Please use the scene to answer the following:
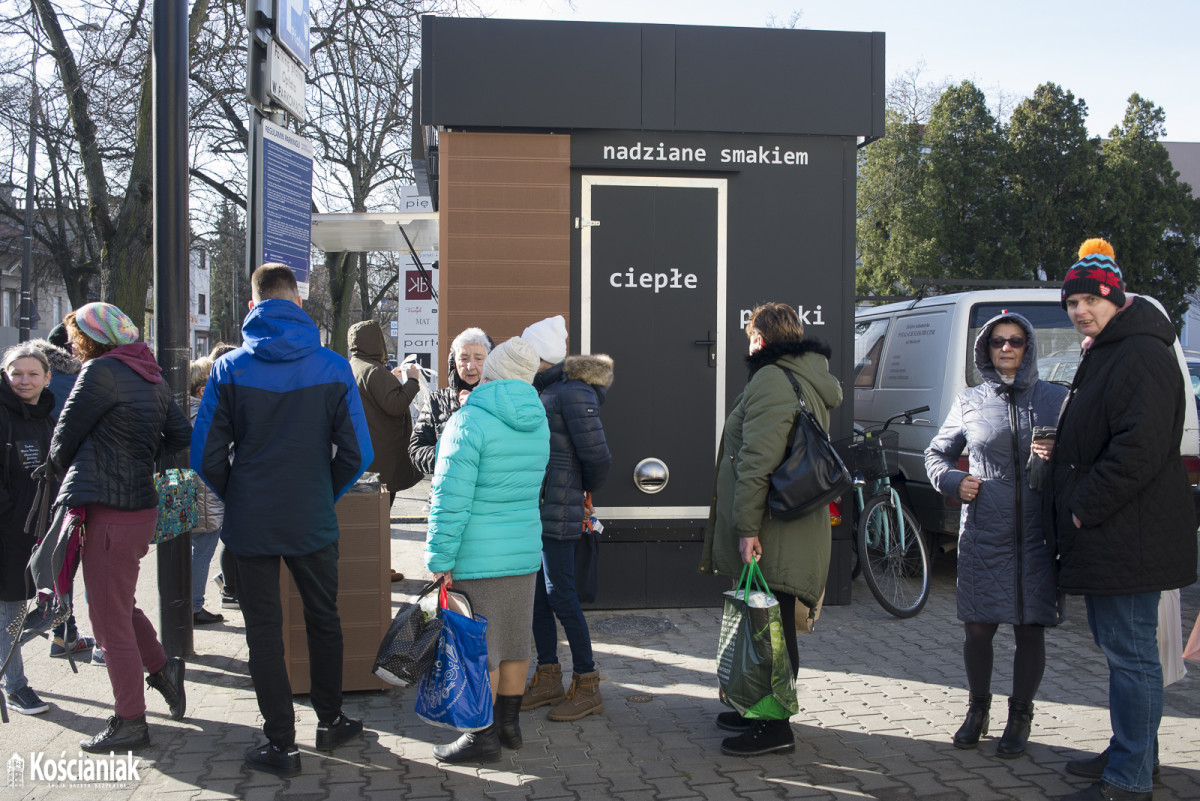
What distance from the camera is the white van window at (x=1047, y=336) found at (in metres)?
6.65

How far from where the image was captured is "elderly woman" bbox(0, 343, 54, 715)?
445cm

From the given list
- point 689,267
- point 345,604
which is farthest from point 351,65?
point 345,604

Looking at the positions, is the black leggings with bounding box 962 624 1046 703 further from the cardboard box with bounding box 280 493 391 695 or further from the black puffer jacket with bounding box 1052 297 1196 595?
the cardboard box with bounding box 280 493 391 695

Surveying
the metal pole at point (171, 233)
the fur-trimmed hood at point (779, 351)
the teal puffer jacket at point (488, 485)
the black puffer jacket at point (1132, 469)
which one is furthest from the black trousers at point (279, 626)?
the black puffer jacket at point (1132, 469)

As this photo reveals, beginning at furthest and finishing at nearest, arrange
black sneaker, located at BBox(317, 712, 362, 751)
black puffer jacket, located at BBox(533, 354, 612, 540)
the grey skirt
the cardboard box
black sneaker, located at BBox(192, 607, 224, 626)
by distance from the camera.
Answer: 1. black sneaker, located at BBox(192, 607, 224, 626)
2. the cardboard box
3. black puffer jacket, located at BBox(533, 354, 612, 540)
4. black sneaker, located at BBox(317, 712, 362, 751)
5. the grey skirt

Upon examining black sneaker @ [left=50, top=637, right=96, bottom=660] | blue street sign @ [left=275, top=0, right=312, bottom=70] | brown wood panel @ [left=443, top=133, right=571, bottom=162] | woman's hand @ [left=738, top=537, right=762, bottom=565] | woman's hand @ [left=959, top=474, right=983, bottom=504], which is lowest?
black sneaker @ [left=50, top=637, right=96, bottom=660]

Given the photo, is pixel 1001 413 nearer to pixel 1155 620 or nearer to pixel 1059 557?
pixel 1059 557

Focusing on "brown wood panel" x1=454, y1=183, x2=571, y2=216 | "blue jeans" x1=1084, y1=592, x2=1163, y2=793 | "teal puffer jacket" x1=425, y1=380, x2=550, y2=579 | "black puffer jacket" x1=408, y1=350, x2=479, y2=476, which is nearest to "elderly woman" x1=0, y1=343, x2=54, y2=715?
"black puffer jacket" x1=408, y1=350, x2=479, y2=476

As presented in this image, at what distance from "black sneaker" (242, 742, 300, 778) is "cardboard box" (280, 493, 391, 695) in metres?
0.77

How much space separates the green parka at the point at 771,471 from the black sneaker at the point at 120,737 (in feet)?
8.03

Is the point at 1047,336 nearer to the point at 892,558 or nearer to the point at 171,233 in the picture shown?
the point at 892,558

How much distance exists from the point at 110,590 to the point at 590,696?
6.79 feet

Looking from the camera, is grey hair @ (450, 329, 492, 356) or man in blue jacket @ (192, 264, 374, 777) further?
grey hair @ (450, 329, 492, 356)

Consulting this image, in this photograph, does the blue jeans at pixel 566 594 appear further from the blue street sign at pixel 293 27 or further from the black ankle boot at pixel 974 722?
the blue street sign at pixel 293 27
